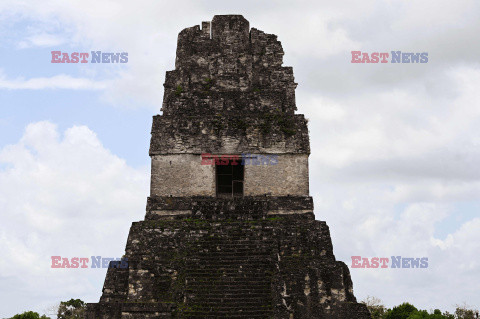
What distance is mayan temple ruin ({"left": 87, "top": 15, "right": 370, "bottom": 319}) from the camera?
37.1 ft

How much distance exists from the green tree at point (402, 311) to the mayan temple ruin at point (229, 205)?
31.9ft

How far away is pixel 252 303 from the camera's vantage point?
36.0 ft

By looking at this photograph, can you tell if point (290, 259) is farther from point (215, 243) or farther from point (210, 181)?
point (210, 181)

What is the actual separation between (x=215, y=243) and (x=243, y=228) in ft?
2.49

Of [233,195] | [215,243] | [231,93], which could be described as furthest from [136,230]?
[231,93]

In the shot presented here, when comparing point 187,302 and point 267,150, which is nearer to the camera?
point 187,302

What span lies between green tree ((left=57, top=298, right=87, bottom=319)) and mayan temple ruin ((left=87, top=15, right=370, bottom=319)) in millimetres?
14468

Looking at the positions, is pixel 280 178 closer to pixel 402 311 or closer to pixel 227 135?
pixel 227 135

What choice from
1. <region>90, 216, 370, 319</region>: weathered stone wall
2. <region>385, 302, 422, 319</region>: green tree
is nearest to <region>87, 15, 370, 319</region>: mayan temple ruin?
<region>90, 216, 370, 319</region>: weathered stone wall

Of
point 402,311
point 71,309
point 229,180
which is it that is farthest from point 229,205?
point 71,309

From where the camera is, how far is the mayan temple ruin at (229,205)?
1131 centimetres

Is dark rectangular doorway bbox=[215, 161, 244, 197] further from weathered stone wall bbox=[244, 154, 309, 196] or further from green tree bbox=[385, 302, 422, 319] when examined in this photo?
green tree bbox=[385, 302, 422, 319]

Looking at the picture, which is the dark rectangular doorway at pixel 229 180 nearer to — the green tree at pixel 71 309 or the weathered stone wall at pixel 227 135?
the weathered stone wall at pixel 227 135

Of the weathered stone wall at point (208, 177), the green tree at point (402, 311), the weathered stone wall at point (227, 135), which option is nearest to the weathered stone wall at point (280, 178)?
the weathered stone wall at point (208, 177)
